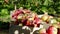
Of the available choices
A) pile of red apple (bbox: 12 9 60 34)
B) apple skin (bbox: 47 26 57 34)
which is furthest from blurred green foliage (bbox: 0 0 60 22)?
apple skin (bbox: 47 26 57 34)

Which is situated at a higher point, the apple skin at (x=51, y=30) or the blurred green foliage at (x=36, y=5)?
the apple skin at (x=51, y=30)

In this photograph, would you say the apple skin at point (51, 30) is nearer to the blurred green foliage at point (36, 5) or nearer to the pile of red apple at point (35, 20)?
the pile of red apple at point (35, 20)

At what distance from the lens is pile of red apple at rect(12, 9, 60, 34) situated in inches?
38.8

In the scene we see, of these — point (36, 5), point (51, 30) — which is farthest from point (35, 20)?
point (36, 5)

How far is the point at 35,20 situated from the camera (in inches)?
45.2

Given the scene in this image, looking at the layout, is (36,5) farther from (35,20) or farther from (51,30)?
(51,30)

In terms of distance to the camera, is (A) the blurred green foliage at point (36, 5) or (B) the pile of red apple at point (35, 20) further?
(A) the blurred green foliage at point (36, 5)

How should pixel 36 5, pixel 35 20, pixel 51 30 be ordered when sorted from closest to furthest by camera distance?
pixel 51 30 < pixel 35 20 < pixel 36 5

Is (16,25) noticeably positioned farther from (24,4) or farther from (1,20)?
(24,4)

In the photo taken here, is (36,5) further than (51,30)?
Yes

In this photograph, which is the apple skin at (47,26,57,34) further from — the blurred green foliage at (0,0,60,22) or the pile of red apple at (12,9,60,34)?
the blurred green foliage at (0,0,60,22)

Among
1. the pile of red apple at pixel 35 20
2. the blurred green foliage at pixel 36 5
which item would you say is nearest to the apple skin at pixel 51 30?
the pile of red apple at pixel 35 20

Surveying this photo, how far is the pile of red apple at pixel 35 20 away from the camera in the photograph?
99cm

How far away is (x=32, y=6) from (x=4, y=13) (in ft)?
1.92
